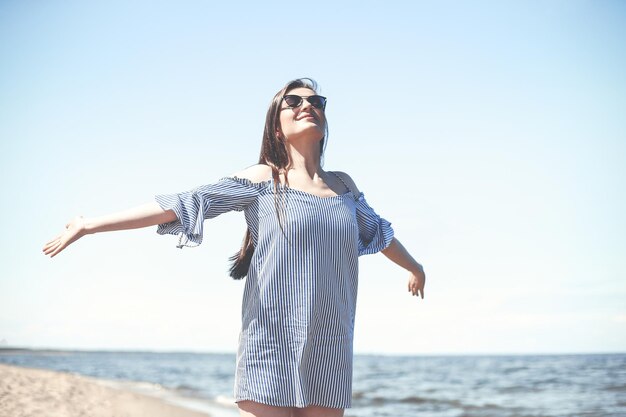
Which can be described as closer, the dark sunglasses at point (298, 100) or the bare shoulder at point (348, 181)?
the dark sunglasses at point (298, 100)

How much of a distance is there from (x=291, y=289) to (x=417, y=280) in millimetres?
987

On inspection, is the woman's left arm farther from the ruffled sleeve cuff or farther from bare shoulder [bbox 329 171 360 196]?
the ruffled sleeve cuff

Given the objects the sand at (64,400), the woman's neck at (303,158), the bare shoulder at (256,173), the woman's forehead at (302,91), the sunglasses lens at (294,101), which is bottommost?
the sand at (64,400)

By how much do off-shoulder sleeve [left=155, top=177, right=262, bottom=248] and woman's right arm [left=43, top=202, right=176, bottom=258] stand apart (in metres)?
0.07

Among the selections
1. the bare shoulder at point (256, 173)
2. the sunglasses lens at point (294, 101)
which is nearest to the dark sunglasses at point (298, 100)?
the sunglasses lens at point (294, 101)

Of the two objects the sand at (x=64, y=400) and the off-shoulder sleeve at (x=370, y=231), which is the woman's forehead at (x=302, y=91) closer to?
the off-shoulder sleeve at (x=370, y=231)

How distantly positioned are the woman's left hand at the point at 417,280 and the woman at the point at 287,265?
0.59 m

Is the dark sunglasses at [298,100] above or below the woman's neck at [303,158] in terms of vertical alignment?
above

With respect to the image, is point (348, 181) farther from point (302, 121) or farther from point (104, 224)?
point (104, 224)

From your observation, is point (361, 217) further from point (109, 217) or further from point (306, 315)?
point (109, 217)

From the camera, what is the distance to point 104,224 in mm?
2732

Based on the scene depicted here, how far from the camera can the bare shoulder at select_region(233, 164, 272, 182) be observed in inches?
118

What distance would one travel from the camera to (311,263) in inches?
110

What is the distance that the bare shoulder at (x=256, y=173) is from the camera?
3.00 m
